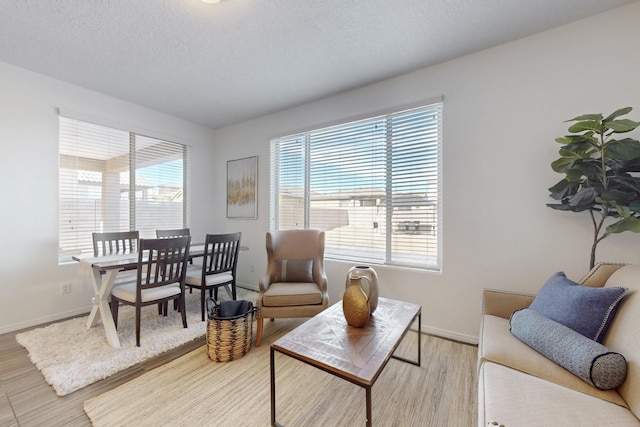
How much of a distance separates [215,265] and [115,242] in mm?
1349

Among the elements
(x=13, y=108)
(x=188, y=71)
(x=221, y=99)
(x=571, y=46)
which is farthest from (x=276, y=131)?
(x=571, y=46)

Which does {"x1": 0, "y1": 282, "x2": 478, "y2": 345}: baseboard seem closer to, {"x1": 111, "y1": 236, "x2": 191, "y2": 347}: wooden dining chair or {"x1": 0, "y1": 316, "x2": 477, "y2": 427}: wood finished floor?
{"x1": 0, "y1": 316, "x2": 477, "y2": 427}: wood finished floor

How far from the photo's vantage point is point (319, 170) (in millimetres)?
3314

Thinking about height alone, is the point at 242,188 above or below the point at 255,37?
below

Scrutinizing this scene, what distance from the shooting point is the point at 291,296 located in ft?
7.38

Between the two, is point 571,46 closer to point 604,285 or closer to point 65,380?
point 604,285

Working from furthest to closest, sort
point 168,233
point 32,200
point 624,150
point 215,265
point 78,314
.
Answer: point 168,233
point 78,314
point 215,265
point 32,200
point 624,150

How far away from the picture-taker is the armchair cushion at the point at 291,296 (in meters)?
2.23

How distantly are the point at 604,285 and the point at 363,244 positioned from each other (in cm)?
189

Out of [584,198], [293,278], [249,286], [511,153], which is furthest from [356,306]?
[249,286]

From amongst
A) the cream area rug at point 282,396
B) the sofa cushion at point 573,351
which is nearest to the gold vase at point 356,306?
the cream area rug at point 282,396

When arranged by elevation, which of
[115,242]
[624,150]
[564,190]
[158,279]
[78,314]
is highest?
[624,150]

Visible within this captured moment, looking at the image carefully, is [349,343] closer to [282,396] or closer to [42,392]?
[282,396]

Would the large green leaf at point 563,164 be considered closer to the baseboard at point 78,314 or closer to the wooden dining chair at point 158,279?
the baseboard at point 78,314
